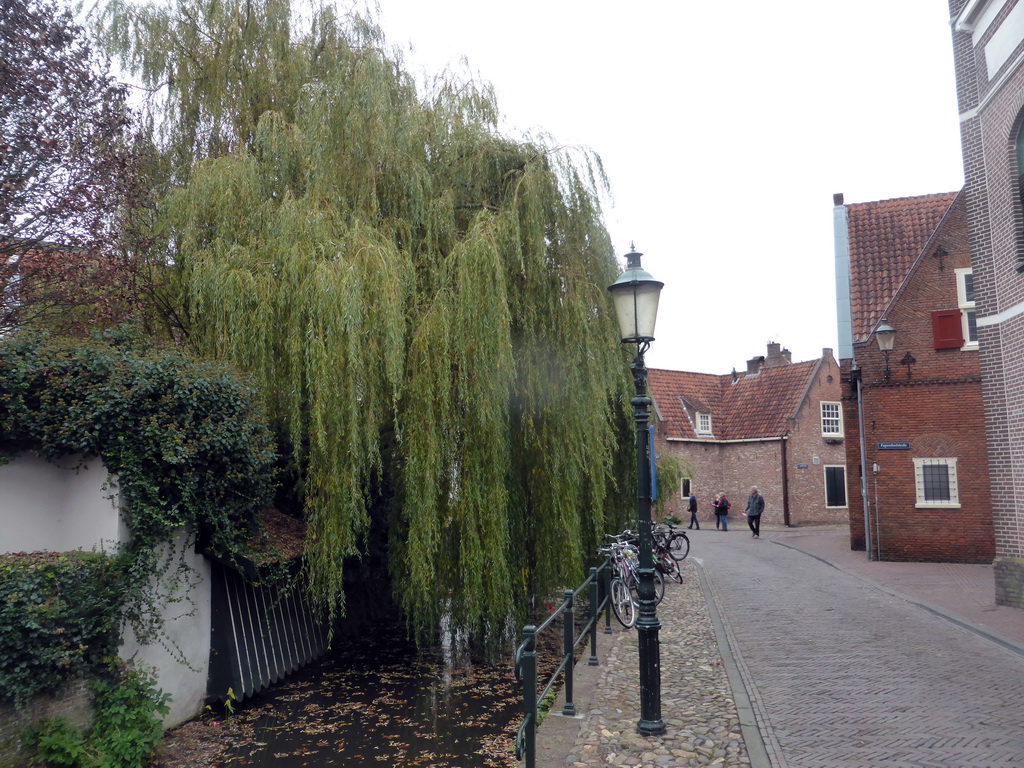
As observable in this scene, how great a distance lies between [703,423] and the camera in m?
38.7

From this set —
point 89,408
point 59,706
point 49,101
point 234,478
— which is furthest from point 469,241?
point 59,706

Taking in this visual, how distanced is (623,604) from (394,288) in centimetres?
626

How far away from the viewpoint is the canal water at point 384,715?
22.3 feet

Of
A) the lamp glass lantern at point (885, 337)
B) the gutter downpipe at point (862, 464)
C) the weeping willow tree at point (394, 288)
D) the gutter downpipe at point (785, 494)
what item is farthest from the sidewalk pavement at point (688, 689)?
the gutter downpipe at point (785, 494)

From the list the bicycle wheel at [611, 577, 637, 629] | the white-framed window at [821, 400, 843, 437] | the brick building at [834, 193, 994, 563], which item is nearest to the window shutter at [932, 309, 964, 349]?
the brick building at [834, 193, 994, 563]

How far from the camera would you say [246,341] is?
26.7ft

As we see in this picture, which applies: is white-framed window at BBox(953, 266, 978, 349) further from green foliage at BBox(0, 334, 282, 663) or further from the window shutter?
green foliage at BBox(0, 334, 282, 663)

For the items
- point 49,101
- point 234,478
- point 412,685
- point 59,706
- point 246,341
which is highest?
point 49,101

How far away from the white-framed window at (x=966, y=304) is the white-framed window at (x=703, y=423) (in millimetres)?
19964

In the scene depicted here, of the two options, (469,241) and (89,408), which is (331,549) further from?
(469,241)

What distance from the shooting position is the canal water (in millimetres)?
6805

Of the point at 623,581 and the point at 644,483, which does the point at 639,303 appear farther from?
the point at 623,581

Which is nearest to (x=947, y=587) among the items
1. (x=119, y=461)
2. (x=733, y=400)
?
(x=119, y=461)

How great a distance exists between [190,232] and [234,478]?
314cm
